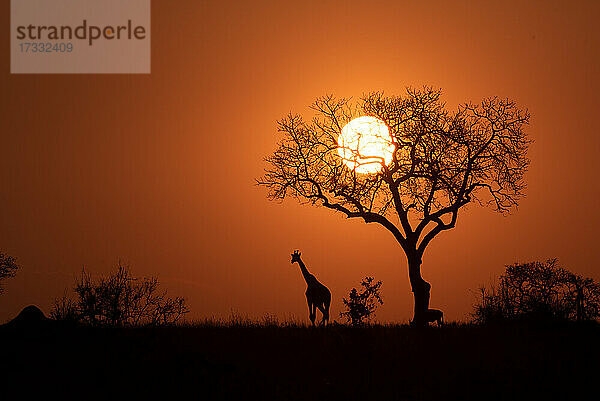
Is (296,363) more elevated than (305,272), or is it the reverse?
(305,272)

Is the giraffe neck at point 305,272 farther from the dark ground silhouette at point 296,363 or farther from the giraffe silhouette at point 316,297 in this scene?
the dark ground silhouette at point 296,363

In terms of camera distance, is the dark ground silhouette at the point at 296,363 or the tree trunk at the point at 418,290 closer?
the dark ground silhouette at the point at 296,363

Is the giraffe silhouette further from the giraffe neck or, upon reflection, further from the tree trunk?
the tree trunk

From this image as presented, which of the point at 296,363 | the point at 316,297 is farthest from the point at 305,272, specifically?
the point at 296,363

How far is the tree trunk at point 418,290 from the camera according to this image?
2778 cm

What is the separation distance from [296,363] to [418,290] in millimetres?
12881

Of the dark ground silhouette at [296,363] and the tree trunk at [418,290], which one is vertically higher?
the tree trunk at [418,290]

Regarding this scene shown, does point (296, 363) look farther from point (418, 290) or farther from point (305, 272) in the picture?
point (418, 290)

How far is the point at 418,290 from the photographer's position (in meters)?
28.1

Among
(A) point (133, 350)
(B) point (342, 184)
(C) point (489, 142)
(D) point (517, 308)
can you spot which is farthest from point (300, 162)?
(A) point (133, 350)

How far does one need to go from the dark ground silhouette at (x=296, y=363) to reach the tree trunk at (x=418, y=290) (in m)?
5.37

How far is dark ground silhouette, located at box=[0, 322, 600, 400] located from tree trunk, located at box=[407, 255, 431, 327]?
537 centimetres

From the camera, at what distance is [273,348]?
18.4 metres

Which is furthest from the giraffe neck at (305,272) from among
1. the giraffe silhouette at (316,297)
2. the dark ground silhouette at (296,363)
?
the dark ground silhouette at (296,363)
